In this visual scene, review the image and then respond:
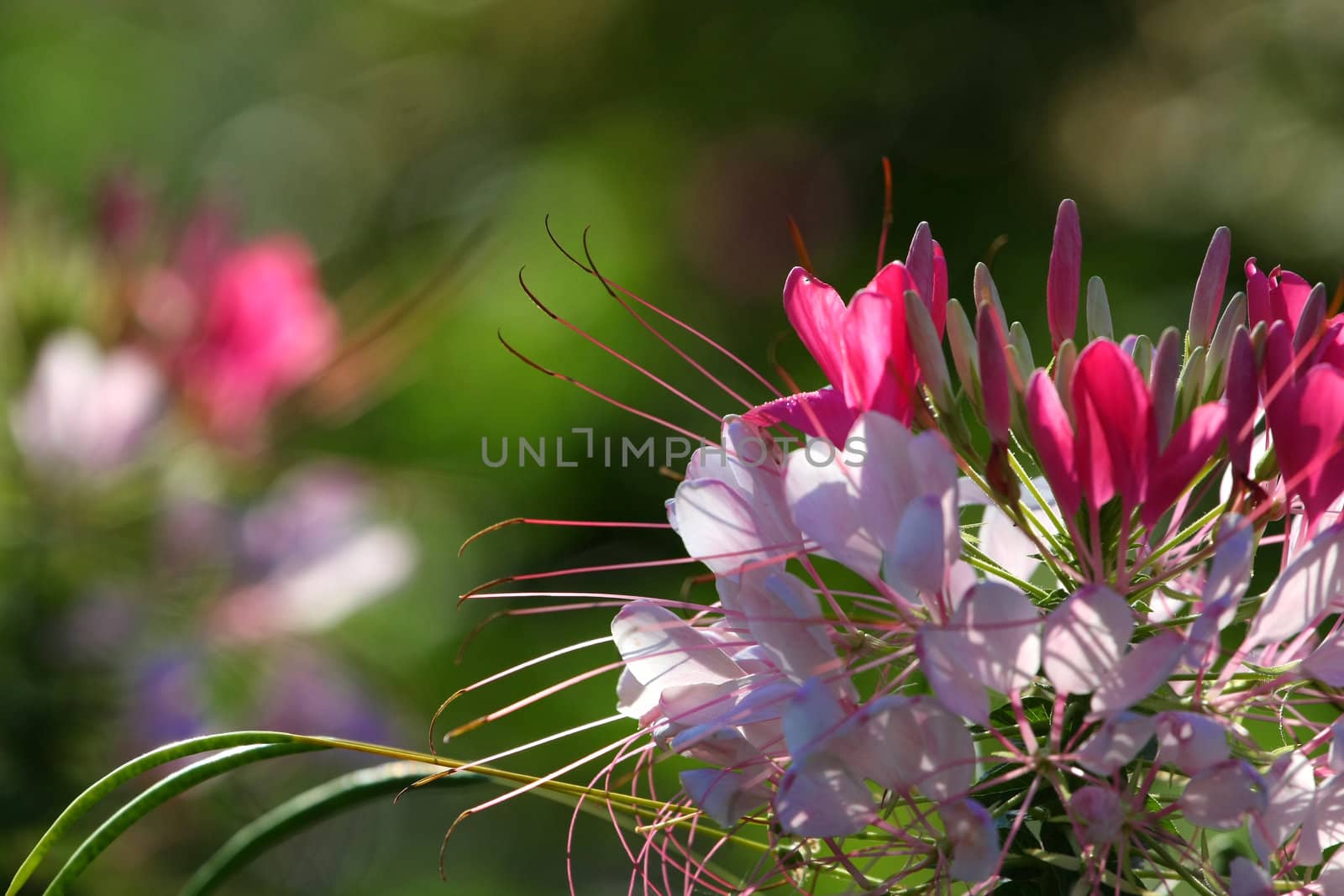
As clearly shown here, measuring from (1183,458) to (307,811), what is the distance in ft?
0.77

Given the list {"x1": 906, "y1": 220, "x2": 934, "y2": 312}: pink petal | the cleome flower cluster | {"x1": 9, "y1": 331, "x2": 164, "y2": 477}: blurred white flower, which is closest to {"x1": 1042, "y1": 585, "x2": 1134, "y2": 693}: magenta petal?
the cleome flower cluster

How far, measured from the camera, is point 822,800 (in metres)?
0.28

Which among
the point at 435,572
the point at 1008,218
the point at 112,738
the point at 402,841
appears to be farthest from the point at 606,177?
the point at 112,738

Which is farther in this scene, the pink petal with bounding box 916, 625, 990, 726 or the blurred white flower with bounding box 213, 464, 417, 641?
the blurred white flower with bounding box 213, 464, 417, 641

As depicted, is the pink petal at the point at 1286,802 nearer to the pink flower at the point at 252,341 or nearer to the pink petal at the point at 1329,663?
the pink petal at the point at 1329,663

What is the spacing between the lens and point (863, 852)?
1.11 ft

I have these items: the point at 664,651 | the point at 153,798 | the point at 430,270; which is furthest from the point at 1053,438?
the point at 430,270

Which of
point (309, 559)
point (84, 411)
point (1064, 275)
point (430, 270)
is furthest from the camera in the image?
point (430, 270)

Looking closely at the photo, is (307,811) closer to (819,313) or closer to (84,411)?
(819,313)

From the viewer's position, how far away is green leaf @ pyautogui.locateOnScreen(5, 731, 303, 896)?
0.28m

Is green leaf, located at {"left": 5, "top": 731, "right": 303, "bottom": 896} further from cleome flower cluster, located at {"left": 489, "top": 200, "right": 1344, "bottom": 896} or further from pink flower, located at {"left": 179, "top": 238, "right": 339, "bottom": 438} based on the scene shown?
pink flower, located at {"left": 179, "top": 238, "right": 339, "bottom": 438}

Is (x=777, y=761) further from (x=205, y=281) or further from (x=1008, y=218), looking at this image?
(x=1008, y=218)

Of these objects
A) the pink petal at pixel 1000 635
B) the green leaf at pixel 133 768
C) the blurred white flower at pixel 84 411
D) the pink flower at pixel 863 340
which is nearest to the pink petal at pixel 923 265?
the pink flower at pixel 863 340

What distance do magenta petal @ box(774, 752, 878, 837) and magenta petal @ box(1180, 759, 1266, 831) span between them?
0.24 feet
